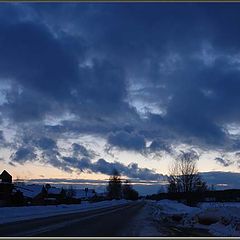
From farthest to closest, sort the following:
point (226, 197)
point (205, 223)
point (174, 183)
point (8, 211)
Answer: point (226, 197) → point (174, 183) → point (8, 211) → point (205, 223)

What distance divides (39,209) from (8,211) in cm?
1227

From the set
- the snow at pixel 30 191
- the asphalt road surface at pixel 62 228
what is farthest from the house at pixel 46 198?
the asphalt road surface at pixel 62 228

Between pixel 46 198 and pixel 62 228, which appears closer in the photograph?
pixel 62 228

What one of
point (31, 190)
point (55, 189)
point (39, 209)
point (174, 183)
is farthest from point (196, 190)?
point (55, 189)

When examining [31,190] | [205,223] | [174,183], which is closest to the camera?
[205,223]

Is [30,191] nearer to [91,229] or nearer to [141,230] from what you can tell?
[91,229]

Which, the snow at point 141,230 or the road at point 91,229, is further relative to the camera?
the snow at point 141,230

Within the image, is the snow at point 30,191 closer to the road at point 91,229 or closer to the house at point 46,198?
the house at point 46,198

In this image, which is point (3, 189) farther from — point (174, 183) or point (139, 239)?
point (139, 239)

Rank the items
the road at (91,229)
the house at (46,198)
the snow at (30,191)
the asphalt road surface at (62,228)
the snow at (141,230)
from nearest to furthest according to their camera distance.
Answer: the asphalt road surface at (62,228) → the road at (91,229) → the snow at (141,230) → the house at (46,198) → the snow at (30,191)

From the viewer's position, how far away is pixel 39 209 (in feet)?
171

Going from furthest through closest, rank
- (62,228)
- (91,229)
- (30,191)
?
(30,191), (62,228), (91,229)

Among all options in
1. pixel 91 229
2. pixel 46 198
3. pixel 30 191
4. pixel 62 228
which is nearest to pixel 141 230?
pixel 91 229

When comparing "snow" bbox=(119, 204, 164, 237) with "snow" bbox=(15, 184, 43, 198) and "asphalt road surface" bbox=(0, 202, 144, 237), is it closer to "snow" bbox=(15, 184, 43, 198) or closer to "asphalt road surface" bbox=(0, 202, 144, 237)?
"asphalt road surface" bbox=(0, 202, 144, 237)
